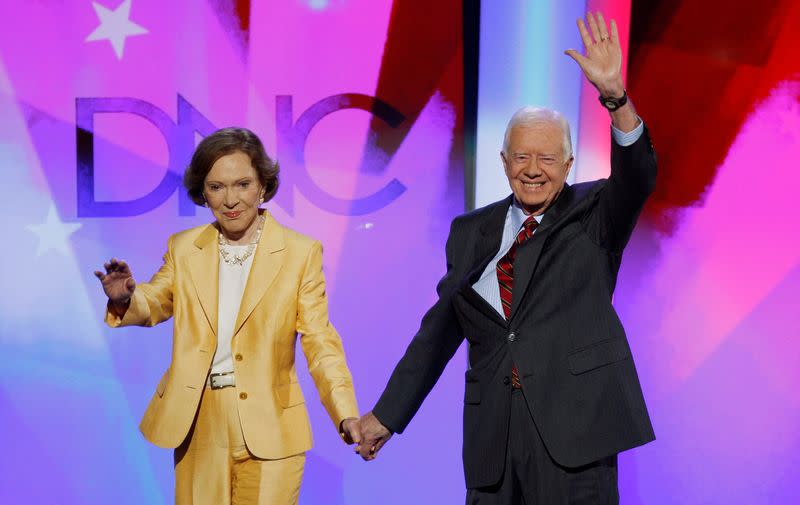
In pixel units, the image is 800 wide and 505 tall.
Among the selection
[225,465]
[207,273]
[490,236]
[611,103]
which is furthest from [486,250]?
[225,465]

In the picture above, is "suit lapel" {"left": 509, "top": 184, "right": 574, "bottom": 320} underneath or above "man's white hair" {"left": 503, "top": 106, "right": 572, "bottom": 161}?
underneath

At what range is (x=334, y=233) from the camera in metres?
4.14

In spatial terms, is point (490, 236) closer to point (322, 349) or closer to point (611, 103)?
point (611, 103)

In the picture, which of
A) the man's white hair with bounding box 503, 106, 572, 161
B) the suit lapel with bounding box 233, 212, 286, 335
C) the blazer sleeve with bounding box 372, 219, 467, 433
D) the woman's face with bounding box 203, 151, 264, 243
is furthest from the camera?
the woman's face with bounding box 203, 151, 264, 243

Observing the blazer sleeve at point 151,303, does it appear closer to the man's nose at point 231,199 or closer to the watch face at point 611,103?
the man's nose at point 231,199

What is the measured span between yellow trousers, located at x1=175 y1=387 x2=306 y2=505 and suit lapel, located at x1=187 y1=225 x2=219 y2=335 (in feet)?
0.75

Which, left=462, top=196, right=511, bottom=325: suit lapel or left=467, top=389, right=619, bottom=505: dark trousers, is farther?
left=462, top=196, right=511, bottom=325: suit lapel

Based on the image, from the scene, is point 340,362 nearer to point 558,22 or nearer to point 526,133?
point 526,133

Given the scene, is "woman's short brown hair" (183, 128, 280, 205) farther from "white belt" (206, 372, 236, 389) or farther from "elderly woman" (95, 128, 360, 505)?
"white belt" (206, 372, 236, 389)

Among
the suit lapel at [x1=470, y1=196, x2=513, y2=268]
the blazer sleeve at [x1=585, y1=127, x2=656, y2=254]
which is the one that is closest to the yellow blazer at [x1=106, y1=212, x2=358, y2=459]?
the suit lapel at [x1=470, y1=196, x2=513, y2=268]

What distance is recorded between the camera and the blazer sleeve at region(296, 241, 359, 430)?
2799 mm

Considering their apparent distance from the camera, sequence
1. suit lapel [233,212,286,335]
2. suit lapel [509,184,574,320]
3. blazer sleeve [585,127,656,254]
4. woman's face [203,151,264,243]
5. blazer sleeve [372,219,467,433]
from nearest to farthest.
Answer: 1. blazer sleeve [585,127,656,254]
2. suit lapel [509,184,574,320]
3. blazer sleeve [372,219,467,433]
4. suit lapel [233,212,286,335]
5. woman's face [203,151,264,243]

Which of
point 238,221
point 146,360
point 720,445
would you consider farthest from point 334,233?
point 720,445

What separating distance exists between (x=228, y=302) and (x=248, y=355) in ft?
0.61
